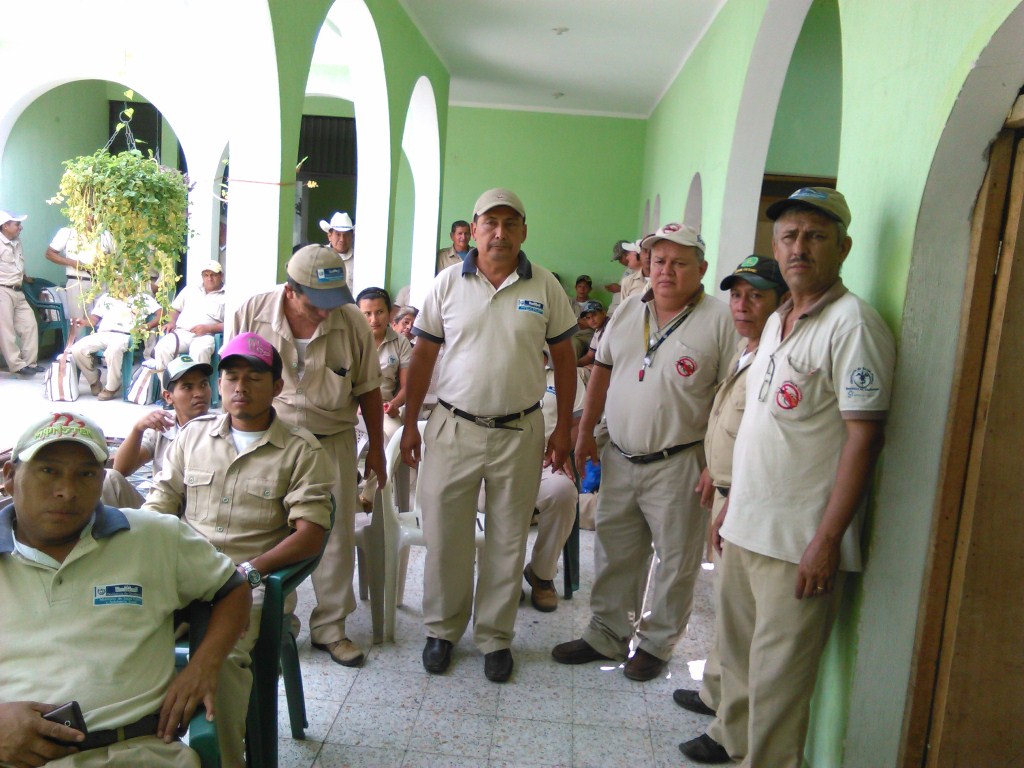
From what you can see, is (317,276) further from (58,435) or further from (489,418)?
(58,435)

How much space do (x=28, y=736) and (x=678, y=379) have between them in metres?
2.08

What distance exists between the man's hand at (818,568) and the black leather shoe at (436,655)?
1.40 metres

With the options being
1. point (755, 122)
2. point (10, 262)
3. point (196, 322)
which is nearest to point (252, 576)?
point (755, 122)

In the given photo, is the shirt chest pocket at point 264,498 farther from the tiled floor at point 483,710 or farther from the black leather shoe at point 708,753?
the black leather shoe at point 708,753

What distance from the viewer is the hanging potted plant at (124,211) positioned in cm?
461

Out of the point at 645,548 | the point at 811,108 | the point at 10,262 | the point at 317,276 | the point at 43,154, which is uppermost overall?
the point at 811,108

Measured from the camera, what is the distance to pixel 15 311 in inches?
328

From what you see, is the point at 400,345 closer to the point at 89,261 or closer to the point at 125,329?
the point at 89,261

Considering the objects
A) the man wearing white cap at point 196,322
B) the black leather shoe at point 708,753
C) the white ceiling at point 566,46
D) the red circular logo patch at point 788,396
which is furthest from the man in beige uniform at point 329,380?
the man wearing white cap at point 196,322

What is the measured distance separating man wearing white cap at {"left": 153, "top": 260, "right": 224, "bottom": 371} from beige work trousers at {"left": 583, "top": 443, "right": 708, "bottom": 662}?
4.97 m

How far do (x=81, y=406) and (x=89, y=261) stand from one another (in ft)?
9.22

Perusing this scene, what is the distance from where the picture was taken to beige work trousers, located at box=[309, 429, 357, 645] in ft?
9.89

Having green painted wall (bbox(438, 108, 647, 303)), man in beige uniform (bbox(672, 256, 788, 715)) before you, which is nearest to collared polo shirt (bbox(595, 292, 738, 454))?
man in beige uniform (bbox(672, 256, 788, 715))

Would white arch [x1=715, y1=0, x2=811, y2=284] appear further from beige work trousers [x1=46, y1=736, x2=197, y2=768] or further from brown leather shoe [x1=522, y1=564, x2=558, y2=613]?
beige work trousers [x1=46, y1=736, x2=197, y2=768]
